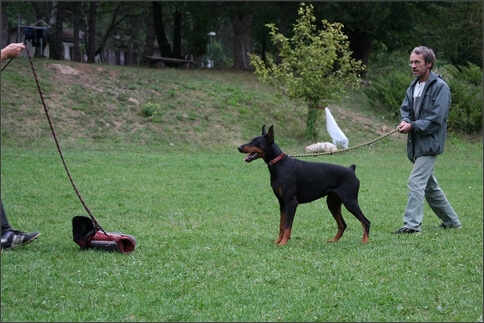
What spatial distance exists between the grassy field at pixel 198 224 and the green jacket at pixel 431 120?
109cm

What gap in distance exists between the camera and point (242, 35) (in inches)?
1342

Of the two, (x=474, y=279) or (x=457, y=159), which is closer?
(x=474, y=279)

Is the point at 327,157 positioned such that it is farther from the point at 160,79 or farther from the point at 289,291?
the point at 289,291

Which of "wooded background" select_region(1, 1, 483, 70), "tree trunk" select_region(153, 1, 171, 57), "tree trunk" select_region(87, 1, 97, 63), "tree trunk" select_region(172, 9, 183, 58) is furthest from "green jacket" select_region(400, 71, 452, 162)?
"tree trunk" select_region(172, 9, 183, 58)

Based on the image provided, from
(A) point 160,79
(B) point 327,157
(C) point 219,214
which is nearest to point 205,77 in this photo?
(A) point 160,79

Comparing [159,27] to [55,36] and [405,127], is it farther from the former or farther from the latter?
[405,127]

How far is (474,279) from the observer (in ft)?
20.2

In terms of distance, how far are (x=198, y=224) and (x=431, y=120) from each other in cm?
356

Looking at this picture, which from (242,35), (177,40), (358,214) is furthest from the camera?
(177,40)

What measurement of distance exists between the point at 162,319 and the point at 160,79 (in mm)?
23567

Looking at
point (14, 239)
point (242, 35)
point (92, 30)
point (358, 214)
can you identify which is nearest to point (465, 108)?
point (242, 35)

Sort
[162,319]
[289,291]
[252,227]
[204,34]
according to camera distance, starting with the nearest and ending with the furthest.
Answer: [162,319] → [289,291] → [252,227] → [204,34]

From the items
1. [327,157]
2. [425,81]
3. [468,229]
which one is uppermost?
[425,81]

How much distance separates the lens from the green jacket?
8461 mm
